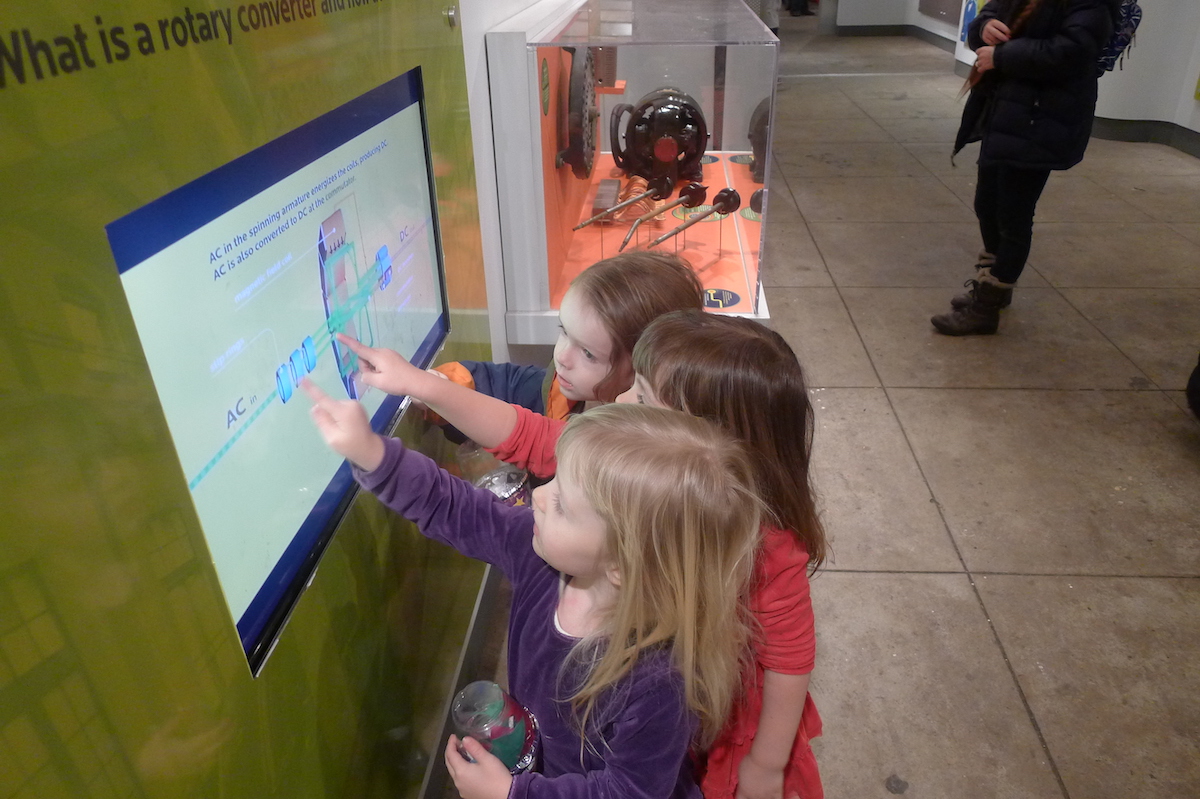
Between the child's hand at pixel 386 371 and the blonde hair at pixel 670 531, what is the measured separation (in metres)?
0.34

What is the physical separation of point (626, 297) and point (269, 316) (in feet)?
2.48

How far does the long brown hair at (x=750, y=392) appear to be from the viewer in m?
1.33

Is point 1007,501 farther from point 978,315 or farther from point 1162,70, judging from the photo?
point 1162,70

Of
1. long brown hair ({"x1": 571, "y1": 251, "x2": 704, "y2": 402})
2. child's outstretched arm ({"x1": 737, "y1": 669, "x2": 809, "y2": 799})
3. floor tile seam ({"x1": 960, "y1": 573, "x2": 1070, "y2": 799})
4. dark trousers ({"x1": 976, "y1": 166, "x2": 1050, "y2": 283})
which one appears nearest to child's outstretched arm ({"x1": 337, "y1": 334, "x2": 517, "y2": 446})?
long brown hair ({"x1": 571, "y1": 251, "x2": 704, "y2": 402})

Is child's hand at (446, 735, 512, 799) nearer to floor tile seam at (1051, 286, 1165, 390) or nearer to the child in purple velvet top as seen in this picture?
the child in purple velvet top

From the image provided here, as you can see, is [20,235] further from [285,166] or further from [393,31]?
[393,31]

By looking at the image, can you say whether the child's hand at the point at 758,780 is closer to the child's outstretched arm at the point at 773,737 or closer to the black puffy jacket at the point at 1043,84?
the child's outstretched arm at the point at 773,737

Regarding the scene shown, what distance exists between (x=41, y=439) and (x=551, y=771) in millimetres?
1070

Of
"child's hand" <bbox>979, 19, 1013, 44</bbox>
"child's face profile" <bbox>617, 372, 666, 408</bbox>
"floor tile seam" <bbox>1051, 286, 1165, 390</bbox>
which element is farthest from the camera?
"floor tile seam" <bbox>1051, 286, 1165, 390</bbox>

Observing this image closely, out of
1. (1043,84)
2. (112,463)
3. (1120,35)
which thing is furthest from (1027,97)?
(112,463)

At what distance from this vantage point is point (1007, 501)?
3.11 metres

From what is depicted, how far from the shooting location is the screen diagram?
2.87ft

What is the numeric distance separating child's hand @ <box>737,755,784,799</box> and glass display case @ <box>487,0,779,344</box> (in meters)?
1.50

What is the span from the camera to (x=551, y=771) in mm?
1475
